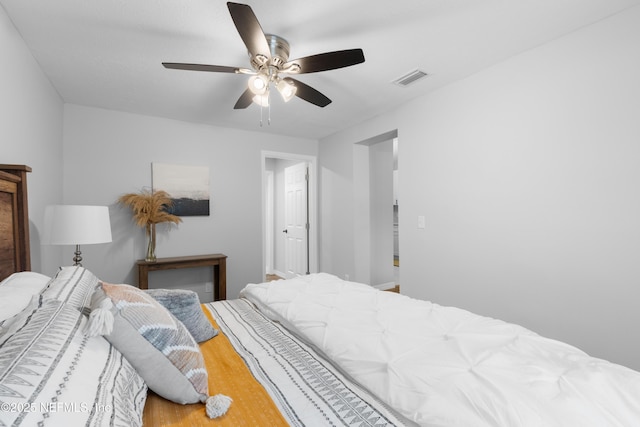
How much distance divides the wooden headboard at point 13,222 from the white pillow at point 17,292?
0.98 ft

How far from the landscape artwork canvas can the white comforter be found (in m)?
2.76

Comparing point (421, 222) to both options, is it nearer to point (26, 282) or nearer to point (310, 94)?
point (310, 94)

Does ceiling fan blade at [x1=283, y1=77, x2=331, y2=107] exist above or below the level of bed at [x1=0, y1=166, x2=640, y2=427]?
above

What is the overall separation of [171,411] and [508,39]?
2.86 metres

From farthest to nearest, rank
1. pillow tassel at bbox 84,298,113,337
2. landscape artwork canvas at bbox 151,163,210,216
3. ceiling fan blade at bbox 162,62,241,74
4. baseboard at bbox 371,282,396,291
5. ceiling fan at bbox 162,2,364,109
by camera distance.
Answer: baseboard at bbox 371,282,396,291, landscape artwork canvas at bbox 151,163,210,216, ceiling fan blade at bbox 162,62,241,74, ceiling fan at bbox 162,2,364,109, pillow tassel at bbox 84,298,113,337

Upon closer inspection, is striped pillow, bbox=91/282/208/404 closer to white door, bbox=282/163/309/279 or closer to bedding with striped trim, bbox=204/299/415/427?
bedding with striped trim, bbox=204/299/415/427

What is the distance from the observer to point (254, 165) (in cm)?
440

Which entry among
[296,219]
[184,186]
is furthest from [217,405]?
[296,219]

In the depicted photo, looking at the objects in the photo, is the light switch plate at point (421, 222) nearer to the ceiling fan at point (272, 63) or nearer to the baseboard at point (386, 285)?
the ceiling fan at point (272, 63)

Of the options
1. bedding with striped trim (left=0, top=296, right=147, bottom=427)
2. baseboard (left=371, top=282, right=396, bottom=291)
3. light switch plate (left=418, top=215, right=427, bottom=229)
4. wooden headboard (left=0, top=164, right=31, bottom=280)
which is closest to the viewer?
bedding with striped trim (left=0, top=296, right=147, bottom=427)

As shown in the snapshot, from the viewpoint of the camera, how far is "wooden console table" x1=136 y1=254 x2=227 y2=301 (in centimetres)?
342

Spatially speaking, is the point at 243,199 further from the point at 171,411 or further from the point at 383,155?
the point at 171,411

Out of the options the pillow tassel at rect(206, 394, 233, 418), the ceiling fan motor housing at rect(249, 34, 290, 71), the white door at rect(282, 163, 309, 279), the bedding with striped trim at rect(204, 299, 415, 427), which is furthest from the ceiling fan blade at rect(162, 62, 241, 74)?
the white door at rect(282, 163, 309, 279)

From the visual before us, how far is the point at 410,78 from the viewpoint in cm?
278
